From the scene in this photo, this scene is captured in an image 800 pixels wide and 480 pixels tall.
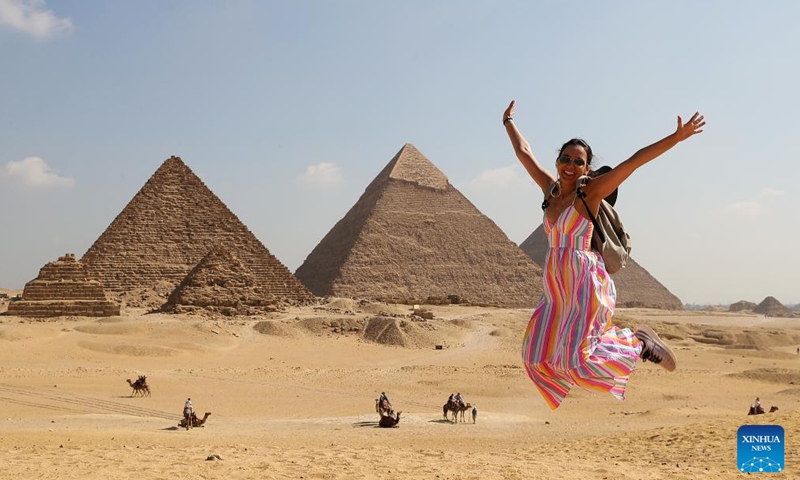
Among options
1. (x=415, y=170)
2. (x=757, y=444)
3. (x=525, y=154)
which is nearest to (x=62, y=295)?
(x=757, y=444)

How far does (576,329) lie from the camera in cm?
314

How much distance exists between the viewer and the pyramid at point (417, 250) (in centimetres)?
8425

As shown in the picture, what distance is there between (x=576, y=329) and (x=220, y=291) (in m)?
38.8

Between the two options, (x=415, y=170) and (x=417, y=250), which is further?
(x=415, y=170)

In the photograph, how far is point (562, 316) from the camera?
125 inches

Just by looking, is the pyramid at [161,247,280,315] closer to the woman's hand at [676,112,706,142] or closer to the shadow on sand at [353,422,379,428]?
the shadow on sand at [353,422,379,428]

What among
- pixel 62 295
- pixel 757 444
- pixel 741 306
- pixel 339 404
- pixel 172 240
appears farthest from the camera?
pixel 741 306

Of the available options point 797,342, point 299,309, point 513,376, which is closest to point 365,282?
point 299,309

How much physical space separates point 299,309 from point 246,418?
2961 centimetres

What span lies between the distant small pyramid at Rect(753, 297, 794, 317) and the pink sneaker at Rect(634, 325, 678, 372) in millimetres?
109441

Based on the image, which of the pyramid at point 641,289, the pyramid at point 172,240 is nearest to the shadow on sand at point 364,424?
the pyramid at point 172,240

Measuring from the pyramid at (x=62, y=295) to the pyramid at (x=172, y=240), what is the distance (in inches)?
519

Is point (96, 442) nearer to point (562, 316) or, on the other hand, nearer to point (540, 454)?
point (540, 454)

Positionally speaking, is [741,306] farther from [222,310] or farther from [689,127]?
[689,127]
